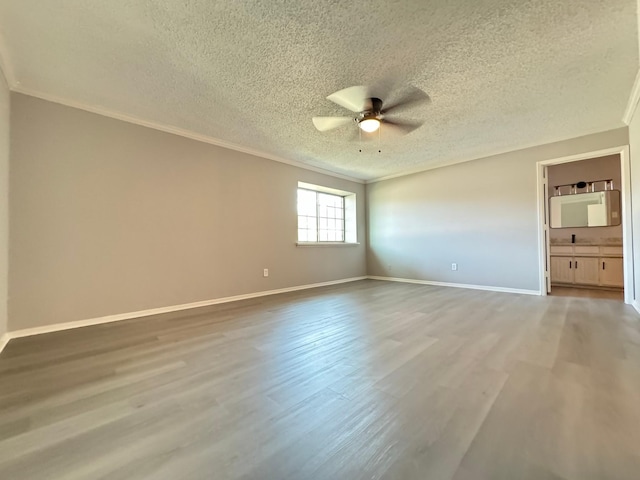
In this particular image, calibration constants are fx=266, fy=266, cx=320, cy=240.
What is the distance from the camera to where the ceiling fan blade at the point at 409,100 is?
242 centimetres

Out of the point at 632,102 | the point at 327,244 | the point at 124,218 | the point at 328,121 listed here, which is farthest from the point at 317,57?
the point at 327,244

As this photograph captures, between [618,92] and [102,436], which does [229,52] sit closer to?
[102,436]

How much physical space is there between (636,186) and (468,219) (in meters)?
2.07

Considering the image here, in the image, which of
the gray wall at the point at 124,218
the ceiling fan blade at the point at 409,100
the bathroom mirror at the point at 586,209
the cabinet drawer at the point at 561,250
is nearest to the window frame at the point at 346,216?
the gray wall at the point at 124,218

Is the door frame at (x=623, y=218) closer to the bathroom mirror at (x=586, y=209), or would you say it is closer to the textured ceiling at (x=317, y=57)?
the textured ceiling at (x=317, y=57)

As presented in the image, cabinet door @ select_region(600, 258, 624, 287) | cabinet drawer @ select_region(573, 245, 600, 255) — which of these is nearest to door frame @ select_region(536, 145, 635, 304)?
cabinet door @ select_region(600, 258, 624, 287)

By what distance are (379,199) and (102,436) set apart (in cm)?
590

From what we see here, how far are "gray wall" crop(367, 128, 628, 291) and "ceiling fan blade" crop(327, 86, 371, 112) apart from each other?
127 inches

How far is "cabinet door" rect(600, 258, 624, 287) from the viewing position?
473 centimetres

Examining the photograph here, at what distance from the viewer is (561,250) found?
5.45m

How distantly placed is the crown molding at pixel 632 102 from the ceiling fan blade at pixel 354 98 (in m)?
2.52

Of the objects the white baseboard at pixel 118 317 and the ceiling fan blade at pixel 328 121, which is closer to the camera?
the white baseboard at pixel 118 317

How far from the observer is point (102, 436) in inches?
47.1

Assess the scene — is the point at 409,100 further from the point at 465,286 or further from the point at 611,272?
the point at 611,272
